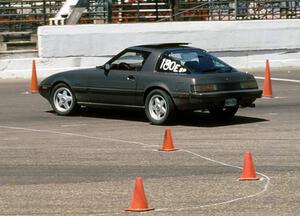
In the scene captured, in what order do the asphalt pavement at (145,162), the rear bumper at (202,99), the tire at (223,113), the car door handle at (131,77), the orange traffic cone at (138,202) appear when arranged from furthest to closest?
the tire at (223,113) → the car door handle at (131,77) → the rear bumper at (202,99) → the asphalt pavement at (145,162) → the orange traffic cone at (138,202)

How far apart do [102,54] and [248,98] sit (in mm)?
10590

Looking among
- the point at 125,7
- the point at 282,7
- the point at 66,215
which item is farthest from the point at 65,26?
the point at 66,215

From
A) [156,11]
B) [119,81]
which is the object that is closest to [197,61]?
[119,81]

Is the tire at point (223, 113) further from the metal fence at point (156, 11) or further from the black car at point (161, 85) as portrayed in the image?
the metal fence at point (156, 11)

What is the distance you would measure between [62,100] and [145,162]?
5556 millimetres

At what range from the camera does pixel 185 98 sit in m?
14.5

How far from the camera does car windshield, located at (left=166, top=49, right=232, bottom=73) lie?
1500 centimetres

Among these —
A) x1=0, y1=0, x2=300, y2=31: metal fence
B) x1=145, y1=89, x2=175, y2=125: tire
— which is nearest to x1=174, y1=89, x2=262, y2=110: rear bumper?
x1=145, y1=89, x2=175, y2=125: tire

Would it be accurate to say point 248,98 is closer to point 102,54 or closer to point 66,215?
point 66,215

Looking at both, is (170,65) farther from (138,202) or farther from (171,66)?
(138,202)

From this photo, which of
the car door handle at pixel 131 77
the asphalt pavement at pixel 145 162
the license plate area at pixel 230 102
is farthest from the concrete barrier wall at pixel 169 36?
the license plate area at pixel 230 102

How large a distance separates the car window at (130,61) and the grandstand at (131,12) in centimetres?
1081

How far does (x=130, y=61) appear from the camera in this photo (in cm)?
1573

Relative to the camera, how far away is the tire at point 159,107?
14.7m
